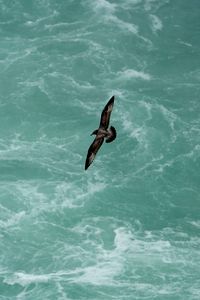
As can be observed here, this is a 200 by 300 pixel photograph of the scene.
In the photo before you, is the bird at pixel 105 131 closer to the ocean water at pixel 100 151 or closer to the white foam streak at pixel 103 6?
the ocean water at pixel 100 151

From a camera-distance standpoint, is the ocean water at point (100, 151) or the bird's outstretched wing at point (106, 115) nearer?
the bird's outstretched wing at point (106, 115)

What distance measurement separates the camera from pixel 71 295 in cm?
10831

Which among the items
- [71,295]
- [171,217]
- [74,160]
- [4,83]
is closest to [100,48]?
[4,83]

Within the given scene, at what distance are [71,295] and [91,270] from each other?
209 inches

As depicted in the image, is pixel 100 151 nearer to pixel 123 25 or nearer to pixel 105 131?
pixel 123 25

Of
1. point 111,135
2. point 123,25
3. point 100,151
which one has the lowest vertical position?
point 111,135

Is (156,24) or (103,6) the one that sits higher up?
(103,6)

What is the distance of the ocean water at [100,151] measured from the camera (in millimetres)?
112125

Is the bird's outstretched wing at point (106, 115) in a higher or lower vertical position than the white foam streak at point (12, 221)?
lower

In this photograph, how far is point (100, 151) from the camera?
126 m

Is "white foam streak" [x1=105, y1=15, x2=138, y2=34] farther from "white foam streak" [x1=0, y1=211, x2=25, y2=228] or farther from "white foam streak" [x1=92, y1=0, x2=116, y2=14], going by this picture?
"white foam streak" [x1=0, y1=211, x2=25, y2=228]

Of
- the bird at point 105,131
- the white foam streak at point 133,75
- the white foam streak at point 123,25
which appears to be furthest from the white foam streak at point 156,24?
the bird at point 105,131

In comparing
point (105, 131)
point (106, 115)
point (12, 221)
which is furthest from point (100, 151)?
point (106, 115)

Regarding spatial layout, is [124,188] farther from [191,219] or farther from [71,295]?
[71,295]
